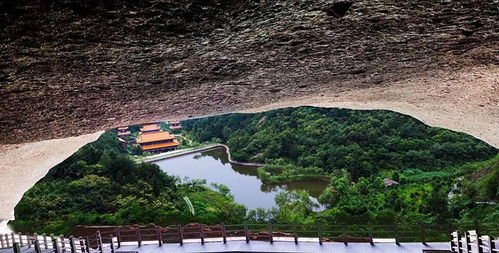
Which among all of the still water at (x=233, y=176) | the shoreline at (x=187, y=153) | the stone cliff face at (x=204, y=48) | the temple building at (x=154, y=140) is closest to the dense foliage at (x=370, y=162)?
the shoreline at (x=187, y=153)

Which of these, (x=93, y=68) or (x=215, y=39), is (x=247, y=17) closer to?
(x=215, y=39)

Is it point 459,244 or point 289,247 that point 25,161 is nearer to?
point 289,247

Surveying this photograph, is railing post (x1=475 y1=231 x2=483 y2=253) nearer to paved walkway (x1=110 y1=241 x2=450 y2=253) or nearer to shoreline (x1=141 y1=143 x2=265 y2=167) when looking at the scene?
paved walkway (x1=110 y1=241 x2=450 y2=253)

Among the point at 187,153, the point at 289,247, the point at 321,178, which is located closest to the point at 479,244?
the point at 289,247

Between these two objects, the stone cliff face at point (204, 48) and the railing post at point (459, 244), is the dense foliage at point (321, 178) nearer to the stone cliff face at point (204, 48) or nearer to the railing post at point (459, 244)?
the railing post at point (459, 244)

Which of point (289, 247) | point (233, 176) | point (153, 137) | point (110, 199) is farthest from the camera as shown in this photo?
point (153, 137)

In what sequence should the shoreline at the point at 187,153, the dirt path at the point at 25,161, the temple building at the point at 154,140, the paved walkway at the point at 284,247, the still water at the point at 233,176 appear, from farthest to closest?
the temple building at the point at 154,140
the shoreline at the point at 187,153
the still water at the point at 233,176
the paved walkway at the point at 284,247
the dirt path at the point at 25,161
